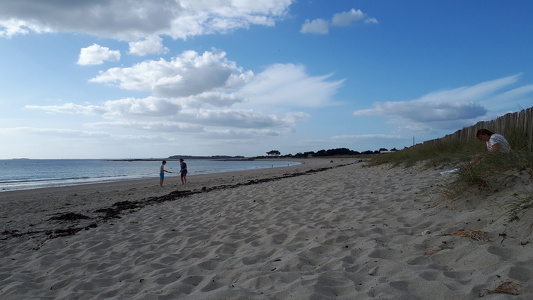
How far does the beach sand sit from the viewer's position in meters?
2.69

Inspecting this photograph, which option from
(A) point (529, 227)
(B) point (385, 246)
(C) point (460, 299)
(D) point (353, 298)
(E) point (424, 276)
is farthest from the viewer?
(B) point (385, 246)

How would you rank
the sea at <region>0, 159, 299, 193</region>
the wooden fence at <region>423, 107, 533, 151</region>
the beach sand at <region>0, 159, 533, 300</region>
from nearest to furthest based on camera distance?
1. the beach sand at <region>0, 159, 533, 300</region>
2. the wooden fence at <region>423, 107, 533, 151</region>
3. the sea at <region>0, 159, 299, 193</region>

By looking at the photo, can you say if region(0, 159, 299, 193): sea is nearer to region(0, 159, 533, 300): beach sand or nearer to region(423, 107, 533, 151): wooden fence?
region(0, 159, 533, 300): beach sand

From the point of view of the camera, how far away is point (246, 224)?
5652 millimetres

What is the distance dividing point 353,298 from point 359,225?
2092mm

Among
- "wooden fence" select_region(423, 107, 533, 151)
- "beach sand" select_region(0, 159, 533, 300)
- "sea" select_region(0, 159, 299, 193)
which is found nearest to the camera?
"beach sand" select_region(0, 159, 533, 300)

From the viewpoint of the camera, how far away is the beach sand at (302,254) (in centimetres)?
269

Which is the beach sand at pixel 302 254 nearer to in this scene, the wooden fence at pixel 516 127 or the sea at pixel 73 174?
the wooden fence at pixel 516 127

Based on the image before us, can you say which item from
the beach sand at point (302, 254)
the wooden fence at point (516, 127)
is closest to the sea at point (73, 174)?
the beach sand at point (302, 254)

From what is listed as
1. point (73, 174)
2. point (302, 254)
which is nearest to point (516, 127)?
point (302, 254)

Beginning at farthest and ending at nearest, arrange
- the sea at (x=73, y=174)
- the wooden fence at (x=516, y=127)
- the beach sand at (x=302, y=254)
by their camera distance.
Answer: the sea at (x=73, y=174), the wooden fence at (x=516, y=127), the beach sand at (x=302, y=254)

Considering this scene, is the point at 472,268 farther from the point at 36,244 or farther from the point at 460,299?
the point at 36,244

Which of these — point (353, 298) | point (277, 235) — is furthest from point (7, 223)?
point (353, 298)

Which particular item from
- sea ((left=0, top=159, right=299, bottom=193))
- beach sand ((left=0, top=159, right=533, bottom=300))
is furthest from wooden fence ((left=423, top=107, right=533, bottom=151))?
sea ((left=0, top=159, right=299, bottom=193))
